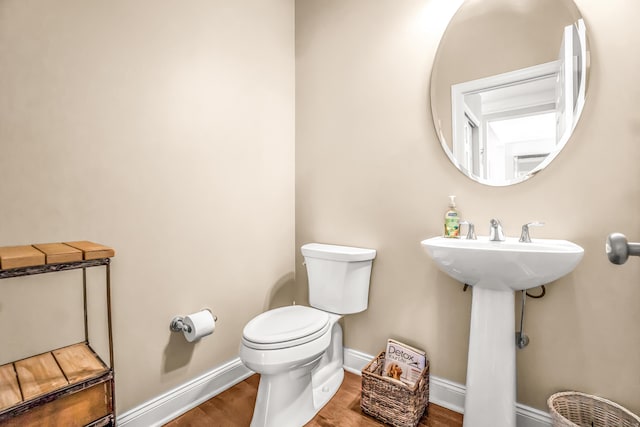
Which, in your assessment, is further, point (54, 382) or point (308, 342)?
point (308, 342)

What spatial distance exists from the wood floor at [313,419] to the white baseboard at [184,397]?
0.03 metres

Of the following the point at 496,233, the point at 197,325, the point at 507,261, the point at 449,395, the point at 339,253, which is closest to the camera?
the point at 507,261

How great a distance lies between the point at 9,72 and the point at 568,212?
2.13m

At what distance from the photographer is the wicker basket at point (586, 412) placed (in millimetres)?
1147

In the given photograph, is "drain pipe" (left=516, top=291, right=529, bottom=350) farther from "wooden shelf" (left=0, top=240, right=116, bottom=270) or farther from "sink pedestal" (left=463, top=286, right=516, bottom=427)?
"wooden shelf" (left=0, top=240, right=116, bottom=270)

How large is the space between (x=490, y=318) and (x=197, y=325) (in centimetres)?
127

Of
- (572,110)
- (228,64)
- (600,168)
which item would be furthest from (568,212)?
(228,64)

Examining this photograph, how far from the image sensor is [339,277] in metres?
1.70

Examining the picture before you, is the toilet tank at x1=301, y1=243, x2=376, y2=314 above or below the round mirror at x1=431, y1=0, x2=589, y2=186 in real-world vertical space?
below

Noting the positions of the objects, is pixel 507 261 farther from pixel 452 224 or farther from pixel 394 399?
pixel 394 399

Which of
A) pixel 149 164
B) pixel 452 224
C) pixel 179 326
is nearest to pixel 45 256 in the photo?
pixel 149 164

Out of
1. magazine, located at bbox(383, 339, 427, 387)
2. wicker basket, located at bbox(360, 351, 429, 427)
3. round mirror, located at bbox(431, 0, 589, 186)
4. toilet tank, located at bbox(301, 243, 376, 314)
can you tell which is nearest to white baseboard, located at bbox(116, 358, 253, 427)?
toilet tank, located at bbox(301, 243, 376, 314)

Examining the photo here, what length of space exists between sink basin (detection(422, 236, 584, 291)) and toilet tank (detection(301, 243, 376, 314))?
1.66 ft

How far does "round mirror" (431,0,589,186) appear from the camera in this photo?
1.30m
